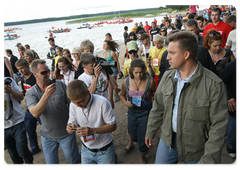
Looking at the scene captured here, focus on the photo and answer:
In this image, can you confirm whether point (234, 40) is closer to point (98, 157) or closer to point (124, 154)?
point (124, 154)

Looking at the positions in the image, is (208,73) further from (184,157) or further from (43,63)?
(43,63)

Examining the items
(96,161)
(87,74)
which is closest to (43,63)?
(87,74)

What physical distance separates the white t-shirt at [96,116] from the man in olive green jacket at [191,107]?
672 millimetres

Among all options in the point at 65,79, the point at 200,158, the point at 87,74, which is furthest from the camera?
the point at 65,79

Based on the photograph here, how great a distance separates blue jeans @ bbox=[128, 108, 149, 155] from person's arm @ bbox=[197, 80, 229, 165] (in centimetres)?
135

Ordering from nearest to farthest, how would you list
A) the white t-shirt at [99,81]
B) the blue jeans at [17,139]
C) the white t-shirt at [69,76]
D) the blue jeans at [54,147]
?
1. the blue jeans at [54,147]
2. the blue jeans at [17,139]
3. the white t-shirt at [99,81]
4. the white t-shirt at [69,76]

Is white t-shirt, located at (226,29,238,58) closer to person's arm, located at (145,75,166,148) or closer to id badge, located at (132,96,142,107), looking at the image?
id badge, located at (132,96,142,107)

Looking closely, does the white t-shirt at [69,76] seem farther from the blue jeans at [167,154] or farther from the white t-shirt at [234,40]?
the white t-shirt at [234,40]

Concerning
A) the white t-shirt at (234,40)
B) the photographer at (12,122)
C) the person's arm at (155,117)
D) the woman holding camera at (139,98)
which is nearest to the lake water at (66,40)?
the white t-shirt at (234,40)

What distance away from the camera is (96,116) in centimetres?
223

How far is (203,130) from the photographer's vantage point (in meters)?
1.74

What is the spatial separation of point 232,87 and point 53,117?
2.52m

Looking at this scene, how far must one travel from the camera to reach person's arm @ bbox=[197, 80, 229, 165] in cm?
164

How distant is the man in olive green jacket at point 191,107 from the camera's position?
1661 millimetres
